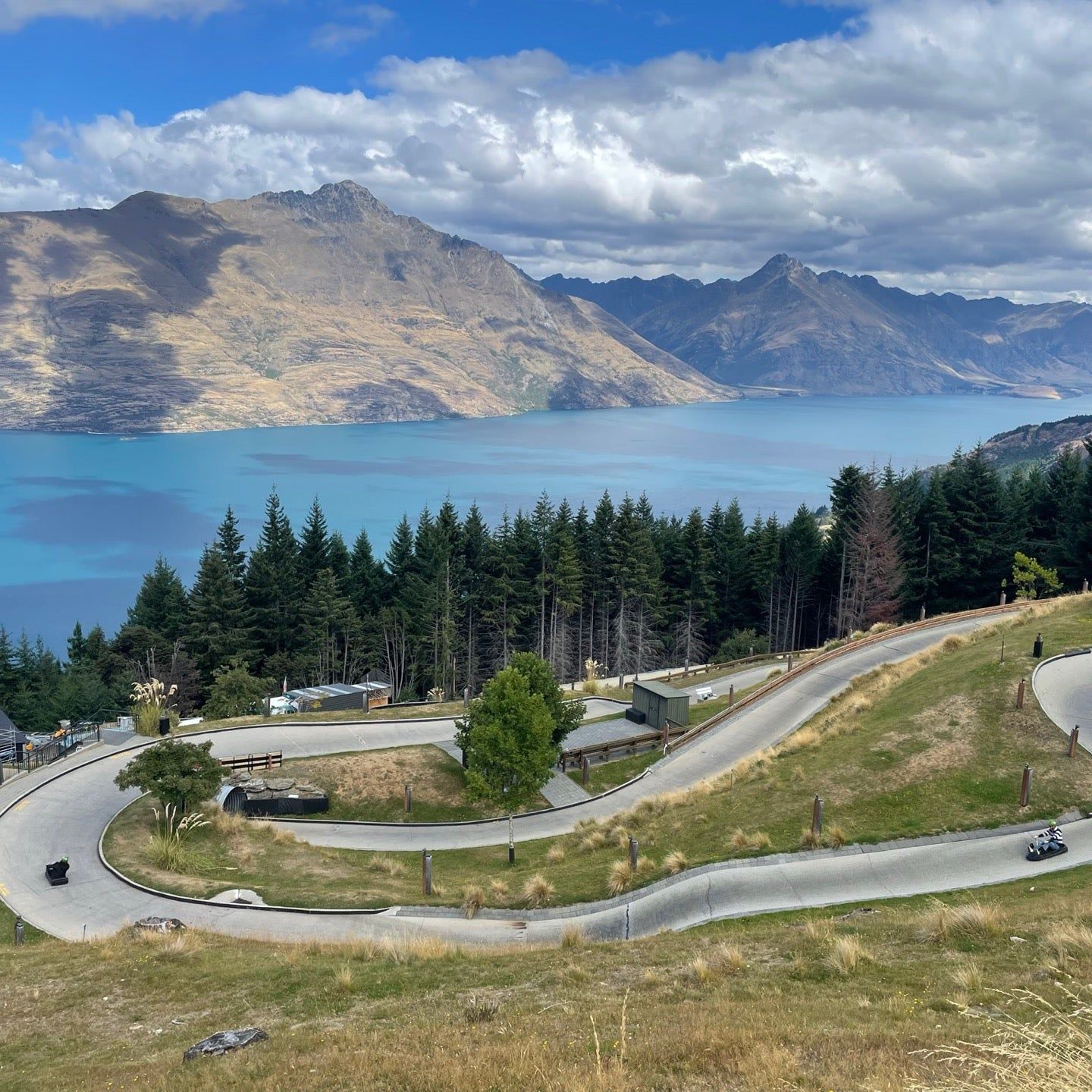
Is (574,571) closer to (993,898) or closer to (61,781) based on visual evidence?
(61,781)

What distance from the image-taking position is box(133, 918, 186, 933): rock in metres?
15.7

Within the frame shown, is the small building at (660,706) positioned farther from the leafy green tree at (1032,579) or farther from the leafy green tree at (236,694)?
the leafy green tree at (1032,579)

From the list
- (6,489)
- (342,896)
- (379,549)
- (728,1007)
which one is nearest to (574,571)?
(342,896)

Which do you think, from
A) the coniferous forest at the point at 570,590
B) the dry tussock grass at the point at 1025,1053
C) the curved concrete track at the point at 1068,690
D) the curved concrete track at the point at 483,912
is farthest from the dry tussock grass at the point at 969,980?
the coniferous forest at the point at 570,590

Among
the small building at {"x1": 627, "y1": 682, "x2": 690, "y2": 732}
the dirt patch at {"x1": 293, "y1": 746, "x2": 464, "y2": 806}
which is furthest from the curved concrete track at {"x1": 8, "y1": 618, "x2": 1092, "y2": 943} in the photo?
the small building at {"x1": 627, "y1": 682, "x2": 690, "y2": 732}

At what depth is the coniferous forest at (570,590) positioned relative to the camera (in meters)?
53.8

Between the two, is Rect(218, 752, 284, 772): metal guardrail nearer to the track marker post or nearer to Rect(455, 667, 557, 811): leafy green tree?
Rect(455, 667, 557, 811): leafy green tree

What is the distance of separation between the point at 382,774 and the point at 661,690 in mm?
11959

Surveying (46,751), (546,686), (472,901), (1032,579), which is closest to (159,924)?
(472,901)

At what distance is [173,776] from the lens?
23.0 meters

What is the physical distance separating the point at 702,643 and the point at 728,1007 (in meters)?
54.2

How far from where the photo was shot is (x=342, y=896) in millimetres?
18562

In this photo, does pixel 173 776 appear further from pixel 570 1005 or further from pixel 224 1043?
pixel 570 1005

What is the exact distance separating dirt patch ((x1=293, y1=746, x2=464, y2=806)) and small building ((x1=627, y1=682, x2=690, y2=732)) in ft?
28.3
